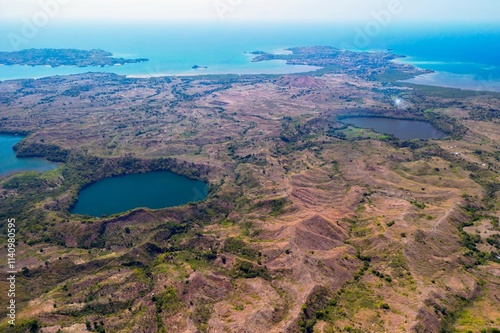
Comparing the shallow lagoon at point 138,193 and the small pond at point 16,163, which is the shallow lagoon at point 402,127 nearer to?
the shallow lagoon at point 138,193

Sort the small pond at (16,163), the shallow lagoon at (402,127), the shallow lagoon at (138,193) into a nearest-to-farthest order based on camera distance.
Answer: the shallow lagoon at (138,193) < the small pond at (16,163) < the shallow lagoon at (402,127)

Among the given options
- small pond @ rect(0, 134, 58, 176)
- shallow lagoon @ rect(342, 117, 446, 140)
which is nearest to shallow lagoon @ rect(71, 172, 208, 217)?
small pond @ rect(0, 134, 58, 176)

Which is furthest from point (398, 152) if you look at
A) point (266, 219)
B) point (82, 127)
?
point (82, 127)

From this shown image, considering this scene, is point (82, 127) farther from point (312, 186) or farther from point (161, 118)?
point (312, 186)

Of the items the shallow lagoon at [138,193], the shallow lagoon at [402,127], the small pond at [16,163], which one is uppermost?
the shallow lagoon at [402,127]

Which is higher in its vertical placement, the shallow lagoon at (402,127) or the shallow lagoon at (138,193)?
the shallow lagoon at (402,127)

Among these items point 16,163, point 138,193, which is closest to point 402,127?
point 138,193

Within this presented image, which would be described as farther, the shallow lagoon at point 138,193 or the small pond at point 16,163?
the small pond at point 16,163

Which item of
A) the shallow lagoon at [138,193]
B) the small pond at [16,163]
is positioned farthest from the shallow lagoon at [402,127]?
the small pond at [16,163]
